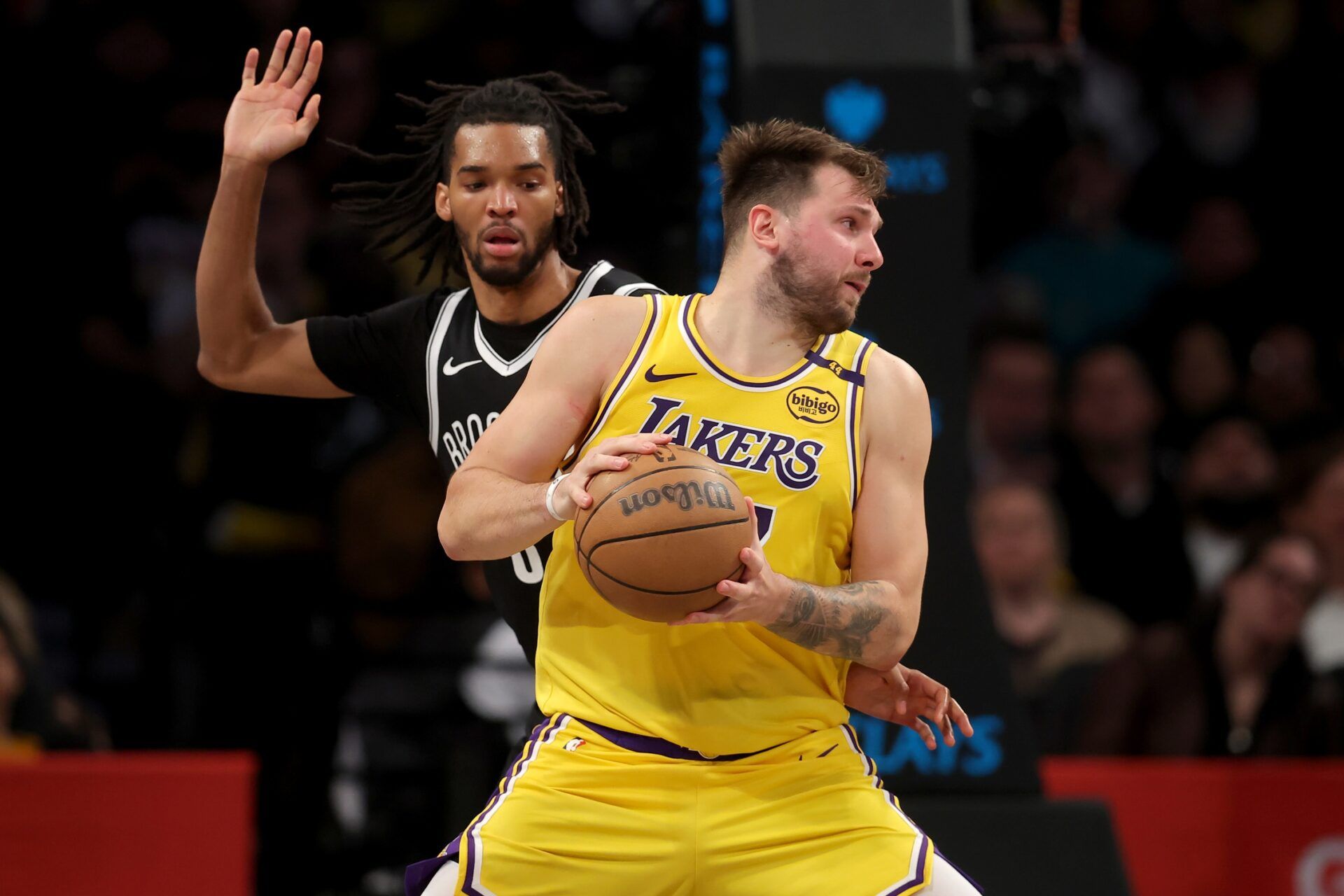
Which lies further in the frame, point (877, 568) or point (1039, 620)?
point (1039, 620)

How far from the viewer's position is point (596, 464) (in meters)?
3.08

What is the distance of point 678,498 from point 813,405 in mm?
536

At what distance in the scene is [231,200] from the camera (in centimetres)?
438

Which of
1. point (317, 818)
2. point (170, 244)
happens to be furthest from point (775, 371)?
point (170, 244)

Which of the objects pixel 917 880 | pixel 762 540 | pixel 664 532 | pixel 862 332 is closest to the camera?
pixel 664 532

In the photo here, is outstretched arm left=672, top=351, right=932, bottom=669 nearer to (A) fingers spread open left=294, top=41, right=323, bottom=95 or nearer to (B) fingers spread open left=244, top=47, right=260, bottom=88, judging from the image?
(A) fingers spread open left=294, top=41, right=323, bottom=95

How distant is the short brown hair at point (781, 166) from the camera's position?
3.58 meters

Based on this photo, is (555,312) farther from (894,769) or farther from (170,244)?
(170,244)

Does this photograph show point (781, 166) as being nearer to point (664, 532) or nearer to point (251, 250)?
point (664, 532)

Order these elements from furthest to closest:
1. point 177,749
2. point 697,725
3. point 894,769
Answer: point 177,749, point 894,769, point 697,725

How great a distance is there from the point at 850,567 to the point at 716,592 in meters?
0.57

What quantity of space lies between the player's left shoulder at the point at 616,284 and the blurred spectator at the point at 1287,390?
223 inches

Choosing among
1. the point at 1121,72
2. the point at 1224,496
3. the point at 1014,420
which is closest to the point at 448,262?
the point at 1014,420

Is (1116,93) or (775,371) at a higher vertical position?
(1116,93)
